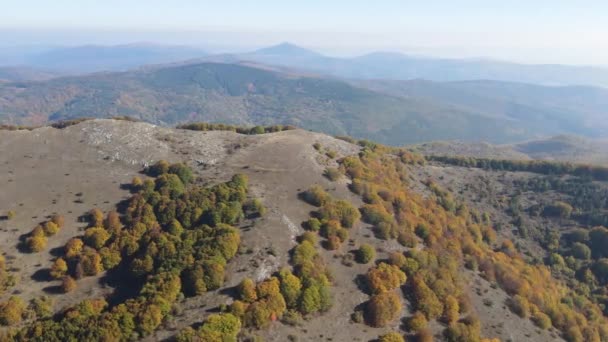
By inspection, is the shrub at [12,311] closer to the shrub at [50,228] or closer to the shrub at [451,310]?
the shrub at [50,228]

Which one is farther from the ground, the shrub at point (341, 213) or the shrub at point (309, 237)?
the shrub at point (341, 213)

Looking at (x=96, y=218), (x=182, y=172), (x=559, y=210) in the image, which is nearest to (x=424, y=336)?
(x=182, y=172)

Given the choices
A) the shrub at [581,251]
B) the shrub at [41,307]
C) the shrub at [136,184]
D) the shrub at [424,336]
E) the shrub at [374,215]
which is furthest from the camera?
the shrub at [581,251]

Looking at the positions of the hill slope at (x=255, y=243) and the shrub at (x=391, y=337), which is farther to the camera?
the hill slope at (x=255, y=243)

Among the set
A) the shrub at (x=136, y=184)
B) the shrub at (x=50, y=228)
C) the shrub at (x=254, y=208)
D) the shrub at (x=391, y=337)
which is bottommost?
the shrub at (x=391, y=337)

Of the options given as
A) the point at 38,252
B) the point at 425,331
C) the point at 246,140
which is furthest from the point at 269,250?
the point at 246,140

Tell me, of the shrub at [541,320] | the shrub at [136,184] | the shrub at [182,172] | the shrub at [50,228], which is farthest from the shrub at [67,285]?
the shrub at [541,320]

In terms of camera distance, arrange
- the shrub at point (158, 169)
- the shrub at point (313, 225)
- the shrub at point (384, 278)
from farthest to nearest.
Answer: the shrub at point (158, 169), the shrub at point (313, 225), the shrub at point (384, 278)
